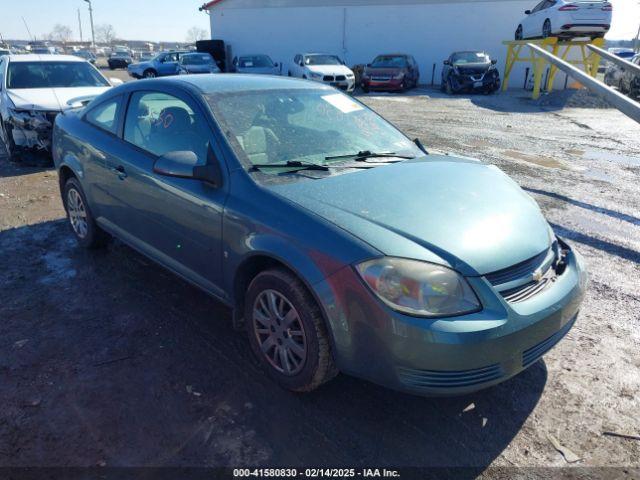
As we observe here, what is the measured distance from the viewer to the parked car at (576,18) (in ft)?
52.1

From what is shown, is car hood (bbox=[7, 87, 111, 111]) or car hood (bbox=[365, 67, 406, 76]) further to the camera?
car hood (bbox=[365, 67, 406, 76])

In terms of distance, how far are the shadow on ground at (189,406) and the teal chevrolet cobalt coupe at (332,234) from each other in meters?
0.26

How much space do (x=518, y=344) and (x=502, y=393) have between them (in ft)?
2.00

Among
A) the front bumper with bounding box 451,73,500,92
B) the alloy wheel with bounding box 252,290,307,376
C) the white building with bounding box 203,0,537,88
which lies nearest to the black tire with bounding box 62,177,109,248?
the alloy wheel with bounding box 252,290,307,376

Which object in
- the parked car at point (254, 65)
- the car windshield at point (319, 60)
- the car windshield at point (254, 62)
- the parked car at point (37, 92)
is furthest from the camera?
the car windshield at point (254, 62)

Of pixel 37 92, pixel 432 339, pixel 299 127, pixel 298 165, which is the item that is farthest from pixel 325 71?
pixel 432 339

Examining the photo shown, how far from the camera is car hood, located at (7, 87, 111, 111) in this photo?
24.3 feet

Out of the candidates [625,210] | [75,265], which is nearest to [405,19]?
[625,210]

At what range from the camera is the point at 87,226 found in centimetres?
444

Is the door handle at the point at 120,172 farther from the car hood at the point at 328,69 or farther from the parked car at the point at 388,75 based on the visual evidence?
the parked car at the point at 388,75

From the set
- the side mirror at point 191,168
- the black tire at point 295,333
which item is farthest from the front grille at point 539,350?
the side mirror at point 191,168

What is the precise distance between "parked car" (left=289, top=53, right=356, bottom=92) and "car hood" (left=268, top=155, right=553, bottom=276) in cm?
1552

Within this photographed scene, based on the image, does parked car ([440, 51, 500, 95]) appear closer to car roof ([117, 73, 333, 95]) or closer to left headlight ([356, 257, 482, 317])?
car roof ([117, 73, 333, 95])

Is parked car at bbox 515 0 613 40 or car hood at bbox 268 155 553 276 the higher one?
parked car at bbox 515 0 613 40
